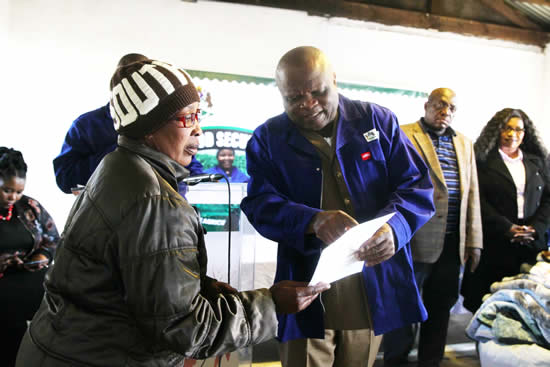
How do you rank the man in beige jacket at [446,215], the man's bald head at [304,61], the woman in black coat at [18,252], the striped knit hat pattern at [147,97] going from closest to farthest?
the striped knit hat pattern at [147,97], the man's bald head at [304,61], the woman in black coat at [18,252], the man in beige jacket at [446,215]

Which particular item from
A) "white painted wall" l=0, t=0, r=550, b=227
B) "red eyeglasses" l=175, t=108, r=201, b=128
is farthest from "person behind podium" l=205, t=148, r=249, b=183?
"red eyeglasses" l=175, t=108, r=201, b=128

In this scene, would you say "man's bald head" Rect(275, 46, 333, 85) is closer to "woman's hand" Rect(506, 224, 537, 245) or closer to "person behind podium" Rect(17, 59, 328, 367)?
"person behind podium" Rect(17, 59, 328, 367)

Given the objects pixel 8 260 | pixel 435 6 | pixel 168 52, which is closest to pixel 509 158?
pixel 435 6

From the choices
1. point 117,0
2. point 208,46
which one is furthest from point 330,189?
point 117,0

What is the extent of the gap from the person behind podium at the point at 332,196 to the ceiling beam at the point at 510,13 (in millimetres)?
4875

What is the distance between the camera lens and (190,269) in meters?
0.92

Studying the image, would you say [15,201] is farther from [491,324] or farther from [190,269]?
[491,324]

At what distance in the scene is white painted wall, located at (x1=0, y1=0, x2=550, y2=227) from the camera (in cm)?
392

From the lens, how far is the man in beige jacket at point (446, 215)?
287cm

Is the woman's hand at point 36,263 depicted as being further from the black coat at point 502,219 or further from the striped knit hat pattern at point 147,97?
the black coat at point 502,219

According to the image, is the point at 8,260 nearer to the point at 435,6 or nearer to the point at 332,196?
the point at 332,196

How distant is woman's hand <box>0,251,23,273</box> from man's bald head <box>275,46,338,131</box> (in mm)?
2174

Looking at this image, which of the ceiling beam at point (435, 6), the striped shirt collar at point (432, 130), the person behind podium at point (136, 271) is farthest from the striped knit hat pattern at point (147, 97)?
the ceiling beam at point (435, 6)

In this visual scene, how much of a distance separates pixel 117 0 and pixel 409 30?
3.21 m
